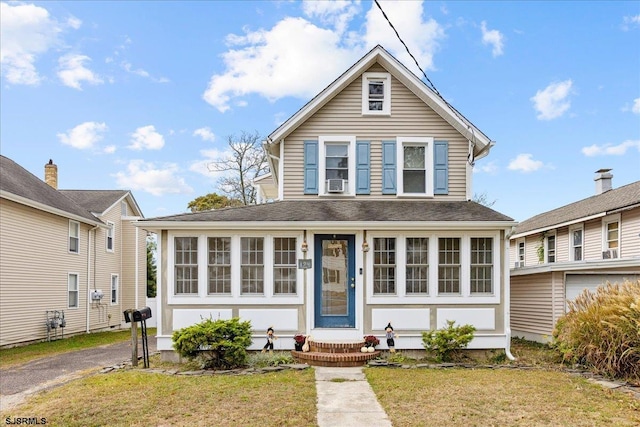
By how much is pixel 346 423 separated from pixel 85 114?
18.6m

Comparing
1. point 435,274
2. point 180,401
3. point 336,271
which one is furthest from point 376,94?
point 180,401

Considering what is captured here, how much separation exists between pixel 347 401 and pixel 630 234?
11918 millimetres

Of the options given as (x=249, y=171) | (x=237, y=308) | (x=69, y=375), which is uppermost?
(x=249, y=171)

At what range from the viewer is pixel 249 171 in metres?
30.1

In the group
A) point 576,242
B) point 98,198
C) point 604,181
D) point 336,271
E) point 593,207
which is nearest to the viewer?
point 336,271

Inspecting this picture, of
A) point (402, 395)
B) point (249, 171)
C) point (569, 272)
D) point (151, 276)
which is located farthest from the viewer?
point (249, 171)

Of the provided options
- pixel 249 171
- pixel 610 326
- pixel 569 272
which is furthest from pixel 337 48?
pixel 249 171

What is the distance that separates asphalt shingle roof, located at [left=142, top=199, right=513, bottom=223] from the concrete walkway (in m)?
3.16

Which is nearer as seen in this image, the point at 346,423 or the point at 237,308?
the point at 346,423

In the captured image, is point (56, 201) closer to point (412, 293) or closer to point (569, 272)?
point (412, 293)

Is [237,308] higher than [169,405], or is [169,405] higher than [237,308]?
[237,308]

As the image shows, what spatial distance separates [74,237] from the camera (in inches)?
702

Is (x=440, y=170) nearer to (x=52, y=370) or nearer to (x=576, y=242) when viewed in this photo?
(x=576, y=242)

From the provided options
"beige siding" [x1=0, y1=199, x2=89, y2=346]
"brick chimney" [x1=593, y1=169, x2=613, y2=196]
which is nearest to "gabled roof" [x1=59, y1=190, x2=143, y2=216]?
"beige siding" [x1=0, y1=199, x2=89, y2=346]
